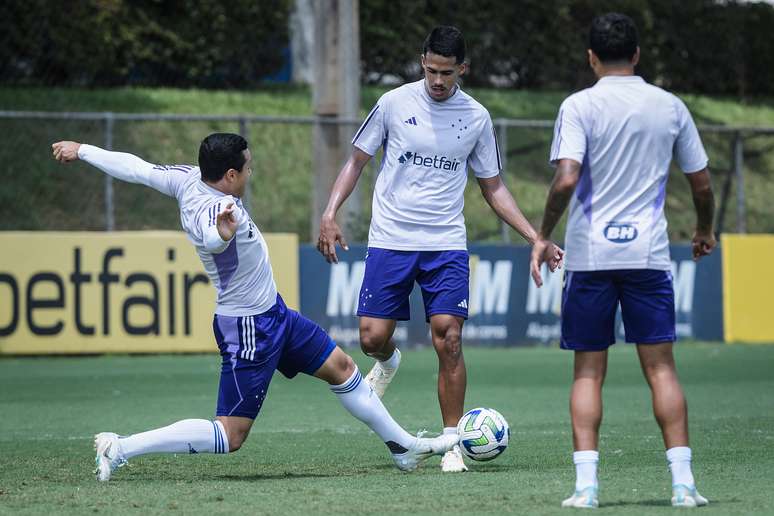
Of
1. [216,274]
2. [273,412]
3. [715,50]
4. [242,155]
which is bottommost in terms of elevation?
[273,412]

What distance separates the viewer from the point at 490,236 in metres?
19.6

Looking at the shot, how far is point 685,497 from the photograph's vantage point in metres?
5.66

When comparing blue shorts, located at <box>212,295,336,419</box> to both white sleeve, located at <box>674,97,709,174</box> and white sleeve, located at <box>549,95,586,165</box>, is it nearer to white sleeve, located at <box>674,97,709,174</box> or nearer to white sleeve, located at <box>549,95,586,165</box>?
white sleeve, located at <box>549,95,586,165</box>

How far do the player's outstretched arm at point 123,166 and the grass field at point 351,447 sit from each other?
1.47 m

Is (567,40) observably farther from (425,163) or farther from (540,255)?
(540,255)

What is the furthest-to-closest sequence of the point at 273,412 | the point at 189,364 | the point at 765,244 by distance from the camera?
1. the point at 765,244
2. the point at 189,364
3. the point at 273,412

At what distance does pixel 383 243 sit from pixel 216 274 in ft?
4.33

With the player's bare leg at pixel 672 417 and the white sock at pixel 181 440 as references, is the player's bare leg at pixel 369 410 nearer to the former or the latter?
the white sock at pixel 181 440

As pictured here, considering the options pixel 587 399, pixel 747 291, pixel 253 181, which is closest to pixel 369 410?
pixel 587 399

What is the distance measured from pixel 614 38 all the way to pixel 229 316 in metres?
2.37

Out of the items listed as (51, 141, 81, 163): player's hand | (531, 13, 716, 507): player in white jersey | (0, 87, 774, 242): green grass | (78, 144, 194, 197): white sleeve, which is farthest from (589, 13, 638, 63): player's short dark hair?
(0, 87, 774, 242): green grass

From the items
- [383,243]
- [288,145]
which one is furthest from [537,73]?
[383,243]

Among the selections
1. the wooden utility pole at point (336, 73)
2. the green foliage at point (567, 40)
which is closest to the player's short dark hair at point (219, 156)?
the wooden utility pole at point (336, 73)

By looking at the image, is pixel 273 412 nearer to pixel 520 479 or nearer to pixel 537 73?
pixel 520 479
